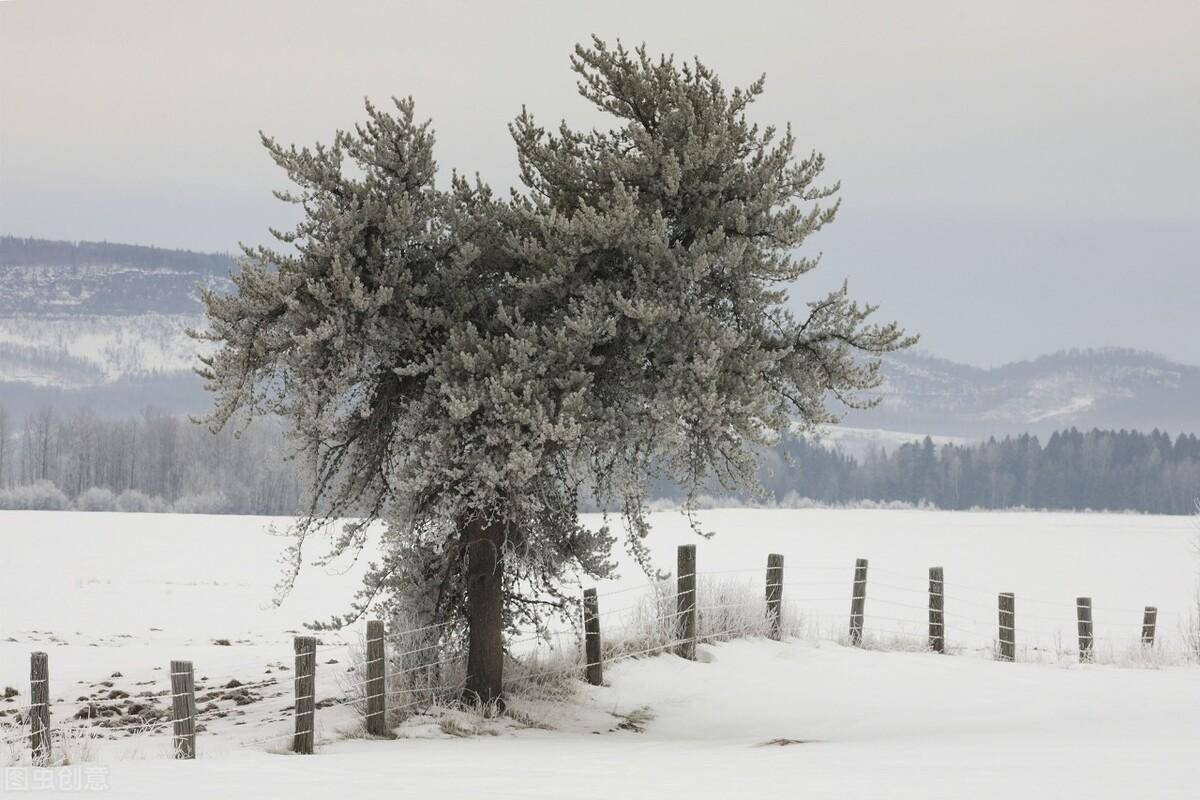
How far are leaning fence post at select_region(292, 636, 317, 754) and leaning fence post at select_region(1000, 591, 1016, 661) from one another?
12.1 metres

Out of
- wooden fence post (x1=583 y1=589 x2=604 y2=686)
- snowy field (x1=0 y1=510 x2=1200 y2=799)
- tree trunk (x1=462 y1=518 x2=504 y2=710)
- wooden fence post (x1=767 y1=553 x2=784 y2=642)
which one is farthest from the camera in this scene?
wooden fence post (x1=767 y1=553 x2=784 y2=642)

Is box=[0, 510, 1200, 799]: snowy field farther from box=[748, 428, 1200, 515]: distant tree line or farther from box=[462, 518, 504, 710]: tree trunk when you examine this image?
box=[748, 428, 1200, 515]: distant tree line

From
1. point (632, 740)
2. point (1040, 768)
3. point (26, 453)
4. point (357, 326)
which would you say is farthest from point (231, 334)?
point (26, 453)

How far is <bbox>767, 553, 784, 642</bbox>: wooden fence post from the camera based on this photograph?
19531mm

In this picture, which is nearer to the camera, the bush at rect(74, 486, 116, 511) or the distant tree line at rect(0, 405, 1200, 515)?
the bush at rect(74, 486, 116, 511)

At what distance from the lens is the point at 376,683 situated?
533 inches

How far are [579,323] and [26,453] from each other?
12569 centimetres

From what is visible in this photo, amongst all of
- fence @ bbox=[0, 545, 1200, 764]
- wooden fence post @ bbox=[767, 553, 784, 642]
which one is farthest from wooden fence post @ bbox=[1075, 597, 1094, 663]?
wooden fence post @ bbox=[767, 553, 784, 642]

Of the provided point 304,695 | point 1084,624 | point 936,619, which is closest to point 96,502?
point 936,619

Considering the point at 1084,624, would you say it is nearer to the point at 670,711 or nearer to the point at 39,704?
the point at 670,711

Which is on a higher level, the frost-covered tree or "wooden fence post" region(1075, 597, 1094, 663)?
the frost-covered tree

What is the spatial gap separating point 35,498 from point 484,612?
3524 inches

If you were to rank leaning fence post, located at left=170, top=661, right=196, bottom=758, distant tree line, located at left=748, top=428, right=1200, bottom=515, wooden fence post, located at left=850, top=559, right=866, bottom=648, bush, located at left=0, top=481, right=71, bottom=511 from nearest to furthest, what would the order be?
leaning fence post, located at left=170, top=661, right=196, bottom=758, wooden fence post, located at left=850, top=559, right=866, bottom=648, bush, located at left=0, top=481, right=71, bottom=511, distant tree line, located at left=748, top=428, right=1200, bottom=515

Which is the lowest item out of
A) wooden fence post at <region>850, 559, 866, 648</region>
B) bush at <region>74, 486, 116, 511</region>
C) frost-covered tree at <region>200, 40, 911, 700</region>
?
bush at <region>74, 486, 116, 511</region>
